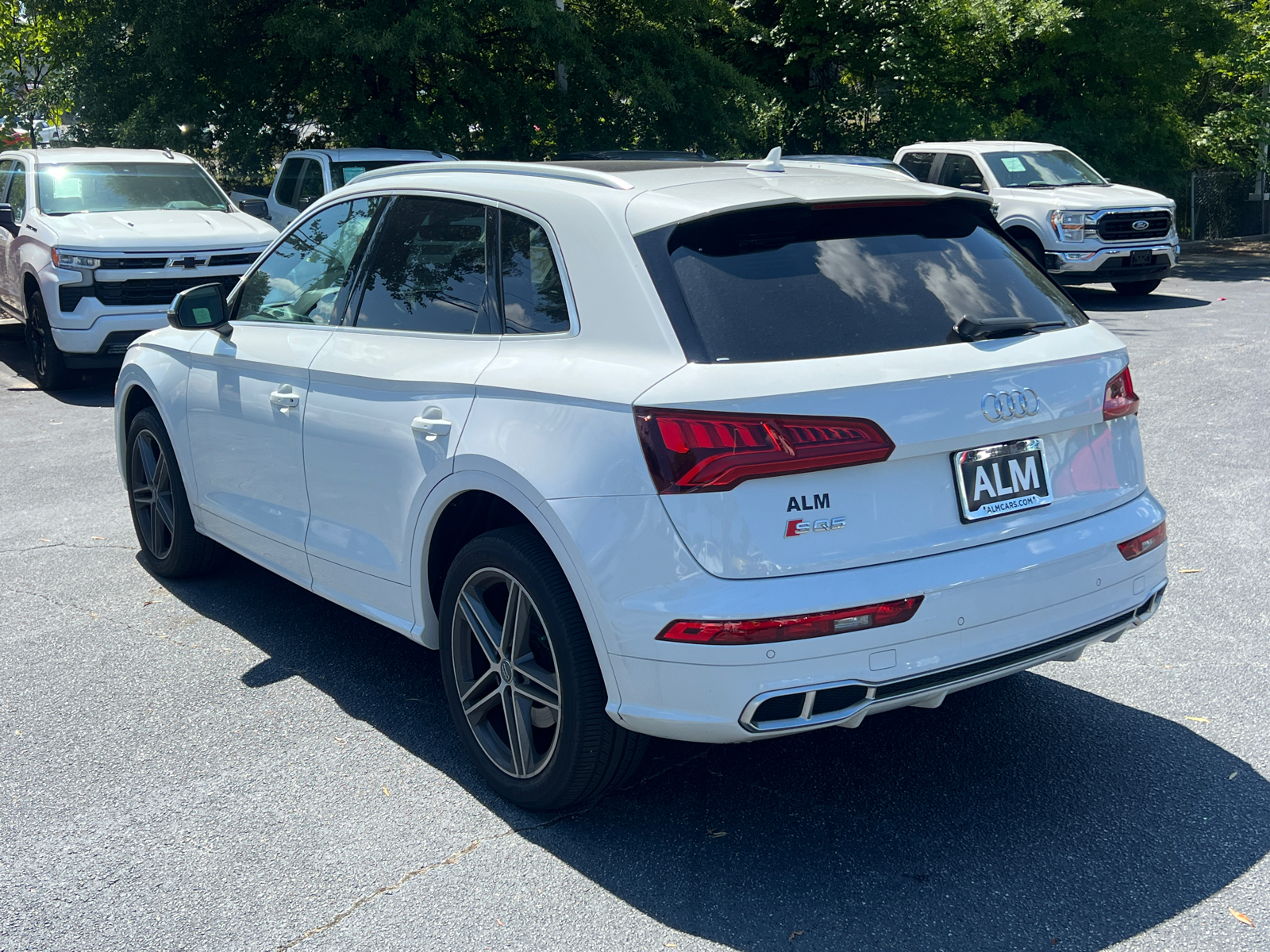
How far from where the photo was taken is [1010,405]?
336 centimetres

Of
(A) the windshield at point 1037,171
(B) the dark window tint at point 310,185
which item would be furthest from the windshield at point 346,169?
(A) the windshield at point 1037,171

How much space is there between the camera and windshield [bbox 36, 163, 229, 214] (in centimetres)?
1194

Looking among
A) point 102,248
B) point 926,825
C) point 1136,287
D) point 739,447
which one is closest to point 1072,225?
point 1136,287

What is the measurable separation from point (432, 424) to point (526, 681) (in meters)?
0.82

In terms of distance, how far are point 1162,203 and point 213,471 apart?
46.4 ft

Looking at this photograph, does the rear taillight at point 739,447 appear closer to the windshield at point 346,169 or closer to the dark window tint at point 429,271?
the dark window tint at point 429,271

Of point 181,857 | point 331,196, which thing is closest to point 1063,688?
point 181,857

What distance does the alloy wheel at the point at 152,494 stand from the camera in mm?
5828

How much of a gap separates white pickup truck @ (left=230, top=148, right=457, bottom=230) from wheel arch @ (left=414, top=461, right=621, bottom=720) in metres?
10.9

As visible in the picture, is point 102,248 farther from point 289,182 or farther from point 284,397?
point 284,397

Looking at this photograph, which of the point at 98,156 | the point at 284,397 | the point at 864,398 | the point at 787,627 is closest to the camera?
the point at 787,627

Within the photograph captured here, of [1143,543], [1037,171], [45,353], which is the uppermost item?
[1037,171]

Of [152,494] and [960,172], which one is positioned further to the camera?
[960,172]

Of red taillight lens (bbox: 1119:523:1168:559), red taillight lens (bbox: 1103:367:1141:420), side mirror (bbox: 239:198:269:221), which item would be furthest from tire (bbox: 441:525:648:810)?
side mirror (bbox: 239:198:269:221)
